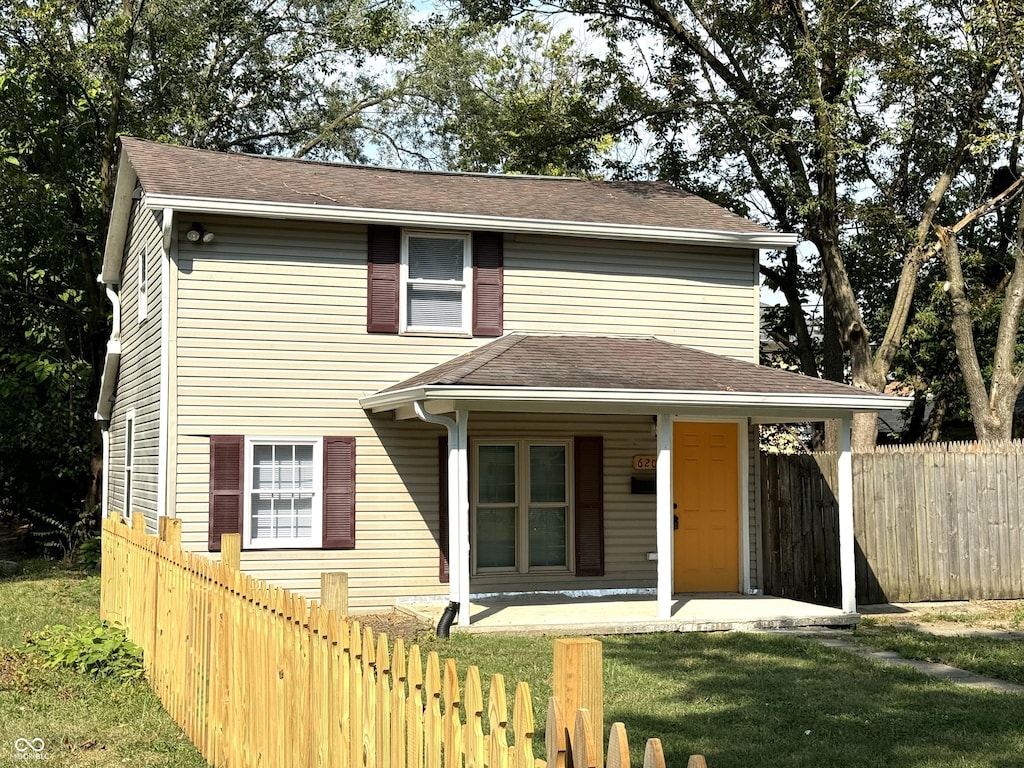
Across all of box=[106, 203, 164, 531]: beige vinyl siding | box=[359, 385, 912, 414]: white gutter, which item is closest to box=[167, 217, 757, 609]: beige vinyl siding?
box=[106, 203, 164, 531]: beige vinyl siding

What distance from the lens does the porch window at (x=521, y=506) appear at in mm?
14664

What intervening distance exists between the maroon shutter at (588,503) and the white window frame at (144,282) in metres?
6.02

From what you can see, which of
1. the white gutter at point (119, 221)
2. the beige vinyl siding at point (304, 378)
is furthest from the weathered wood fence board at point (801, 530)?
the white gutter at point (119, 221)

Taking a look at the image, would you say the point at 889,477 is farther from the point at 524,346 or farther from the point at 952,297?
the point at 952,297

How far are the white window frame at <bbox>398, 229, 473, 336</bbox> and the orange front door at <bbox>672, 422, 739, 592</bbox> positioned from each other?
3.13m

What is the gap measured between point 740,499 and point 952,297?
865 cm

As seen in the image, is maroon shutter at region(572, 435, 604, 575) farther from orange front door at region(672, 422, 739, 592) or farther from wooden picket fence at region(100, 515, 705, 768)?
wooden picket fence at region(100, 515, 705, 768)

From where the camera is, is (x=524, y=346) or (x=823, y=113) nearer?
(x=524, y=346)

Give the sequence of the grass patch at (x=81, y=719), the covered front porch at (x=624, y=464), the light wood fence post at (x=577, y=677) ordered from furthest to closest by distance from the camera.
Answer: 1. the covered front porch at (x=624, y=464)
2. the grass patch at (x=81, y=719)
3. the light wood fence post at (x=577, y=677)

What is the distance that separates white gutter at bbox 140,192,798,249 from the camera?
1345 cm

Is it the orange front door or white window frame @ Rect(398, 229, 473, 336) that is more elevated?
white window frame @ Rect(398, 229, 473, 336)

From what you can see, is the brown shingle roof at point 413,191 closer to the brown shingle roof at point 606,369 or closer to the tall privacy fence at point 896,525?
the brown shingle roof at point 606,369

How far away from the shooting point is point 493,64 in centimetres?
3366

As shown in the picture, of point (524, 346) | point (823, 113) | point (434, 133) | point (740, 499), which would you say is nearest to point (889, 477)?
point (740, 499)
